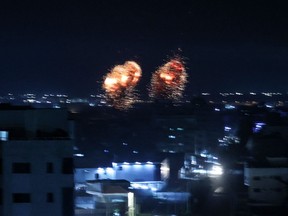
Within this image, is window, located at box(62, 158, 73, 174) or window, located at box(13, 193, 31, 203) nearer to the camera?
window, located at box(13, 193, 31, 203)

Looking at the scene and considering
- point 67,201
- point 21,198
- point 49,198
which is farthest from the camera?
point 67,201

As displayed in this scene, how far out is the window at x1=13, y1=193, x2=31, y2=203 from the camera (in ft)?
25.9

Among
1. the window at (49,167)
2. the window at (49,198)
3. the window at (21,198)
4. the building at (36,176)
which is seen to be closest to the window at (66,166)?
the building at (36,176)

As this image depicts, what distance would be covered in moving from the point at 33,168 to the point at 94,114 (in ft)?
89.8

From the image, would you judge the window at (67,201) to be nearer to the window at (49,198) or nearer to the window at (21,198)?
the window at (49,198)

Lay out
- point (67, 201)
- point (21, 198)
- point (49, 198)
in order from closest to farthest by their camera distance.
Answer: point (21, 198)
point (49, 198)
point (67, 201)

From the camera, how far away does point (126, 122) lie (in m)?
30.4

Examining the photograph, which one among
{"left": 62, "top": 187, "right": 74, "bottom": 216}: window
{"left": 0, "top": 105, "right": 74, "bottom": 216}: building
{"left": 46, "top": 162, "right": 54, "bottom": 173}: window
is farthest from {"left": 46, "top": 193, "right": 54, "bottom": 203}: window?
{"left": 46, "top": 162, "right": 54, "bottom": 173}: window

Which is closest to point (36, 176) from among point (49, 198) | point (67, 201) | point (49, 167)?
point (49, 167)

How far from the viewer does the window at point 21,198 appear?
7898 mm

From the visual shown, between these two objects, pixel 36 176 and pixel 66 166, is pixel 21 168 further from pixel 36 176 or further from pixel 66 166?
pixel 66 166

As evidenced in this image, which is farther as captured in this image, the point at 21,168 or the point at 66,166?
the point at 66,166

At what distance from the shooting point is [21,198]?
790 centimetres

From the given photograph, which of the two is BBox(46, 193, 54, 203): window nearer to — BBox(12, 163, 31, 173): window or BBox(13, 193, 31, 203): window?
BBox(13, 193, 31, 203): window
